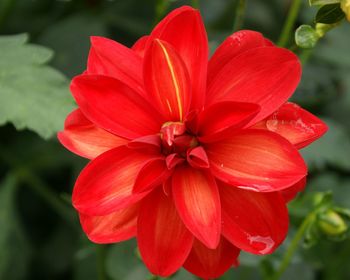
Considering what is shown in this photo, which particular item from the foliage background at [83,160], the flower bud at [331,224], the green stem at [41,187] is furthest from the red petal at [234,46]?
the green stem at [41,187]

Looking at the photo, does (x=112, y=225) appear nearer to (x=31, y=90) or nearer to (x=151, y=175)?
(x=151, y=175)

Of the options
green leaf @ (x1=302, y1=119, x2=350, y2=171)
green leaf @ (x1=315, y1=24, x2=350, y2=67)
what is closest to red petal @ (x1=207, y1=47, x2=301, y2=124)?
green leaf @ (x1=302, y1=119, x2=350, y2=171)

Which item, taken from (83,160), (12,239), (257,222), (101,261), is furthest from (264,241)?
(12,239)

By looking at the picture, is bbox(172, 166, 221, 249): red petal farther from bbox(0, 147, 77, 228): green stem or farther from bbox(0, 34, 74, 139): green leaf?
bbox(0, 147, 77, 228): green stem

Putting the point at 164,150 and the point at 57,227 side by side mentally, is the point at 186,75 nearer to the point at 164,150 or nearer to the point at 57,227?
the point at 164,150

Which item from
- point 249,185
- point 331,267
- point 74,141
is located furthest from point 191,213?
point 331,267

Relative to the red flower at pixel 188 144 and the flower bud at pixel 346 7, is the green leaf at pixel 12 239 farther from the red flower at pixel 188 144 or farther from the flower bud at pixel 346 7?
the flower bud at pixel 346 7
